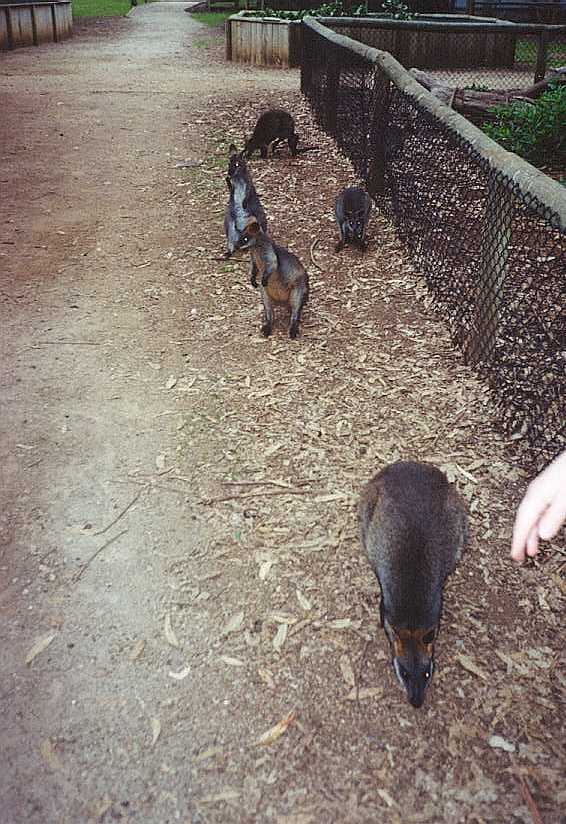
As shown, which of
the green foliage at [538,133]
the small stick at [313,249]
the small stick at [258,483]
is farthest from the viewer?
the green foliage at [538,133]

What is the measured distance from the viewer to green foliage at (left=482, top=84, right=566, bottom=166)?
9.29 m

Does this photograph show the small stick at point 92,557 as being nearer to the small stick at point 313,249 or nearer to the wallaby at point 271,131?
the small stick at point 313,249

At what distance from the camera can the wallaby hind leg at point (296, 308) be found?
5605mm

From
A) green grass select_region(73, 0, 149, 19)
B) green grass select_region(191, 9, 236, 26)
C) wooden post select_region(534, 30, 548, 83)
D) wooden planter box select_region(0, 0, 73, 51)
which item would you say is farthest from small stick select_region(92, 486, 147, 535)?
green grass select_region(73, 0, 149, 19)

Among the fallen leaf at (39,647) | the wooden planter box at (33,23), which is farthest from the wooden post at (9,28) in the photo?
the fallen leaf at (39,647)

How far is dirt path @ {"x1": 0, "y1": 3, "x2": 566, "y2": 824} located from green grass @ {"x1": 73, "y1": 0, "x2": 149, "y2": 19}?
29.2 meters

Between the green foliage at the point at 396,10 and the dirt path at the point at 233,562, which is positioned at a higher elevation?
the green foliage at the point at 396,10

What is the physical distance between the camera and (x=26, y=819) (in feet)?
8.21

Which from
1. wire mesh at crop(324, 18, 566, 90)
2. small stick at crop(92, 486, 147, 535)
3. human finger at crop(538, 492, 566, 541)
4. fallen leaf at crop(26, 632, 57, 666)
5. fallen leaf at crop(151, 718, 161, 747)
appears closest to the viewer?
human finger at crop(538, 492, 566, 541)

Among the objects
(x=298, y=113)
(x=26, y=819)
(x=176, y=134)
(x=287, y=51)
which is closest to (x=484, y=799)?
(x=26, y=819)

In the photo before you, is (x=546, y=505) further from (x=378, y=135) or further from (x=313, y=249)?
(x=378, y=135)

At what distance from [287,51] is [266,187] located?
1044 cm

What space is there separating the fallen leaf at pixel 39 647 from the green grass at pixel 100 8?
107 ft

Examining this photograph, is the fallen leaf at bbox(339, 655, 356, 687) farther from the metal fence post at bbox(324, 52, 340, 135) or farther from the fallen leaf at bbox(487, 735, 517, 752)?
Answer: the metal fence post at bbox(324, 52, 340, 135)
